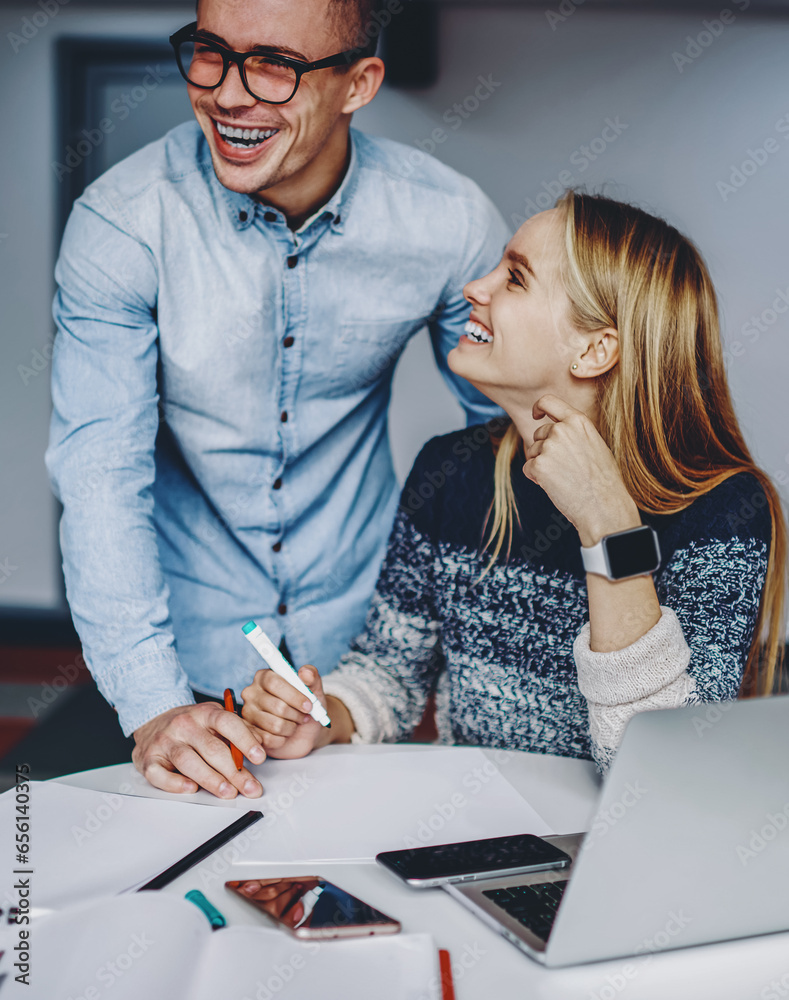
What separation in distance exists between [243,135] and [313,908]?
46.9 inches

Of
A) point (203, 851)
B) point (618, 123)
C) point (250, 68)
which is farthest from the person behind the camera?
point (618, 123)

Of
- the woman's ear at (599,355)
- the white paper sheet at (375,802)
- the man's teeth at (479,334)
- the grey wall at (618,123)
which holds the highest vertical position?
the grey wall at (618,123)

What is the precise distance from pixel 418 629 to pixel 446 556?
0.45 ft

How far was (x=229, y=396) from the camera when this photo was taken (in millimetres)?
1747

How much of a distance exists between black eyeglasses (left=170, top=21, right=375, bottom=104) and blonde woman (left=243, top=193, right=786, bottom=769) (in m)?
0.44

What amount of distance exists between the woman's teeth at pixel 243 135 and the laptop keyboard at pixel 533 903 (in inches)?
47.0

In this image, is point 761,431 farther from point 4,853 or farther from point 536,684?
point 4,853

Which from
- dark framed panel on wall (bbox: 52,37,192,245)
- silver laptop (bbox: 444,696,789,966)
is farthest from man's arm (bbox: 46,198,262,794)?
dark framed panel on wall (bbox: 52,37,192,245)

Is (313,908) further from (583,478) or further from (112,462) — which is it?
(112,462)

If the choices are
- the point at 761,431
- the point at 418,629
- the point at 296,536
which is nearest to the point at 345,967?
the point at 418,629

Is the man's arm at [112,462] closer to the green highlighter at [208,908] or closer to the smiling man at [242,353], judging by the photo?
the smiling man at [242,353]

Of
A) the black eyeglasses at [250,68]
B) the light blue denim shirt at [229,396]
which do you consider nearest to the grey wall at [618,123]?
the light blue denim shirt at [229,396]

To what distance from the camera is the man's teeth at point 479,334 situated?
1543mm

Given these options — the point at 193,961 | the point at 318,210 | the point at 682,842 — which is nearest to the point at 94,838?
the point at 193,961
